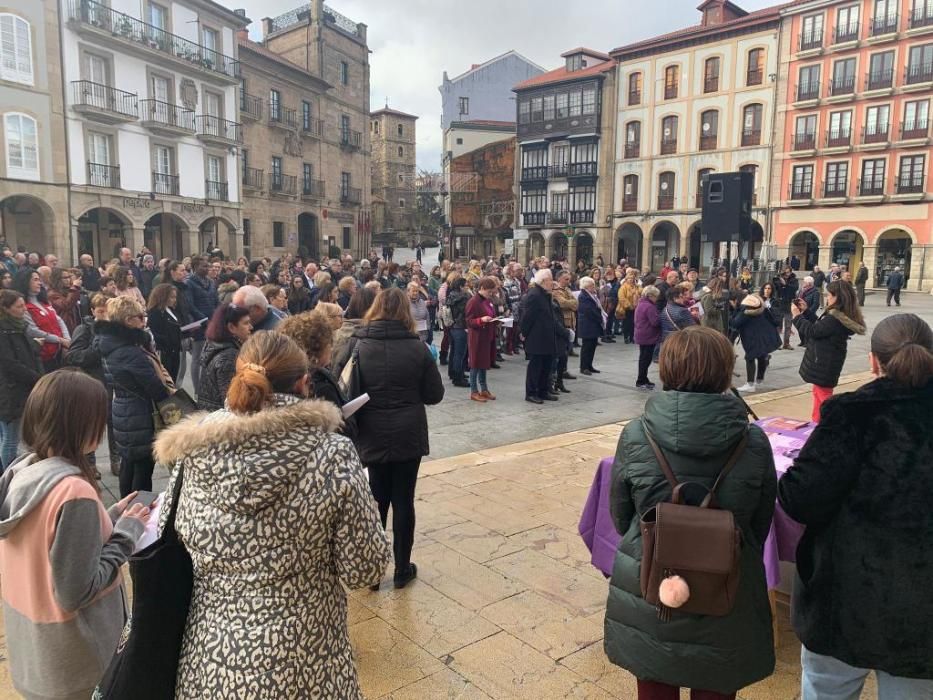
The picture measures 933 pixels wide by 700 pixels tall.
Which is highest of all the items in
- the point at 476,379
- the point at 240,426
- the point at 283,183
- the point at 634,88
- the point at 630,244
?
the point at 634,88

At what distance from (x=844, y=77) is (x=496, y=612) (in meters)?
39.2

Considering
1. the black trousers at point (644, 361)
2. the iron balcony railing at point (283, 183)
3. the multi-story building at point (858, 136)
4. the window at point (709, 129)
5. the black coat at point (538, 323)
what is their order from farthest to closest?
the window at point (709, 129), the iron balcony railing at point (283, 183), the multi-story building at point (858, 136), the black trousers at point (644, 361), the black coat at point (538, 323)

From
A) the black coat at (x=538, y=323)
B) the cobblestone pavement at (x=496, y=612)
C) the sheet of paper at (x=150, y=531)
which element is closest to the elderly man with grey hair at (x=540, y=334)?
the black coat at (x=538, y=323)

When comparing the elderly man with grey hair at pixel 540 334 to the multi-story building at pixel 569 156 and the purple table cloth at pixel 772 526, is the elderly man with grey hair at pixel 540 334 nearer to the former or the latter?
the purple table cloth at pixel 772 526

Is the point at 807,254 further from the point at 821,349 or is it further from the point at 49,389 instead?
the point at 49,389

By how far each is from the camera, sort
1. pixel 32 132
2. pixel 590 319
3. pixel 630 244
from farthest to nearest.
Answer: pixel 630 244, pixel 32 132, pixel 590 319

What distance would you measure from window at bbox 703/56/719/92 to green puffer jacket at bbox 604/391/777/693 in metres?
40.8

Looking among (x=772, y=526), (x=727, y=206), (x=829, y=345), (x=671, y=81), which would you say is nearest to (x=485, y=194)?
(x=671, y=81)

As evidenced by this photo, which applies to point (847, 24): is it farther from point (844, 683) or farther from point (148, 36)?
point (844, 683)

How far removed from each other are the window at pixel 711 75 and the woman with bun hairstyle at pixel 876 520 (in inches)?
1601

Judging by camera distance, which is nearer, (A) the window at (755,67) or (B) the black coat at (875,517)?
(B) the black coat at (875,517)

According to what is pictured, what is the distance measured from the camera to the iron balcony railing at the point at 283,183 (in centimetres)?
3522

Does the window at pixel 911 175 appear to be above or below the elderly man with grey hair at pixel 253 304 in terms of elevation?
above

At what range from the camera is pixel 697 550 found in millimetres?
2086
